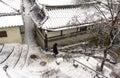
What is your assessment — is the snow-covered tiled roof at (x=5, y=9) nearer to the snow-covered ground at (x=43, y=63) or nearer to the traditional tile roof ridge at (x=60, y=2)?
the traditional tile roof ridge at (x=60, y=2)

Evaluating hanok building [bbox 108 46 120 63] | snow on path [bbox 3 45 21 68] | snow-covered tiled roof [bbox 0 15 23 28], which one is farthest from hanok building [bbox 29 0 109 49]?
hanok building [bbox 108 46 120 63]

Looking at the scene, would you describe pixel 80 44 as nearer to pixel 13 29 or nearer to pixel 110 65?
pixel 110 65

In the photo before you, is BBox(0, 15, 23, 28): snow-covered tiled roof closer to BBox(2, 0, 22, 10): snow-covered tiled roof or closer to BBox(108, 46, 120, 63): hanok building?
BBox(2, 0, 22, 10): snow-covered tiled roof

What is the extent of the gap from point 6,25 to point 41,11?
411cm

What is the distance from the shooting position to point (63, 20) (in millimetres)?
20438

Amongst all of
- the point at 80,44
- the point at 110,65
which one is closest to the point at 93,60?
the point at 110,65

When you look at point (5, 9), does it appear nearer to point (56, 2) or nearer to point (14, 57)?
point (14, 57)

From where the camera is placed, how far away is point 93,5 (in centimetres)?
2236

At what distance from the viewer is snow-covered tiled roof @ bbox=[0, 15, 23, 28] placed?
66.3ft

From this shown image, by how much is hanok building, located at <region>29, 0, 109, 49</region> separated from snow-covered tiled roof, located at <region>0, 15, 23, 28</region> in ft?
5.60

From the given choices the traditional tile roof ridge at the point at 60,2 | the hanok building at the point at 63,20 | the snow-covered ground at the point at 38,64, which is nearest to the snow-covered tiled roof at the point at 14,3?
the hanok building at the point at 63,20

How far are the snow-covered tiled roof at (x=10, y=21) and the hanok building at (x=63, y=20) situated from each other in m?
1.71

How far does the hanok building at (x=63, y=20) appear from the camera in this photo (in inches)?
789

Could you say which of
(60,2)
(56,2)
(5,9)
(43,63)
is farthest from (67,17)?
(5,9)
